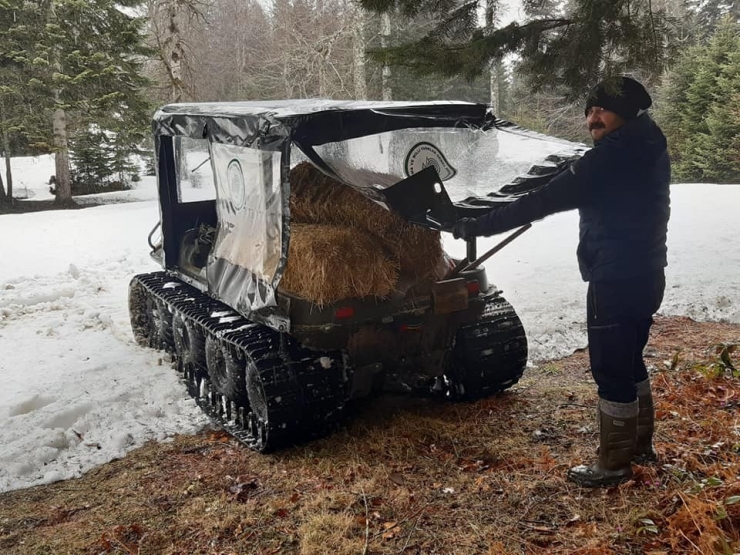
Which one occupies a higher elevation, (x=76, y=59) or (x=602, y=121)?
(x=76, y=59)

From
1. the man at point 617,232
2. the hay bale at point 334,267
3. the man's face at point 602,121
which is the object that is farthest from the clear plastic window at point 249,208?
the man's face at point 602,121

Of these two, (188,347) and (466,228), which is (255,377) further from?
(466,228)

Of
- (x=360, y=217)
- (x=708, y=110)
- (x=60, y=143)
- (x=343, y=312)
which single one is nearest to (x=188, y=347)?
(x=343, y=312)

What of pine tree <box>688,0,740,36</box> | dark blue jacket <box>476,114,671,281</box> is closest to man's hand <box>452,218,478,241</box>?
dark blue jacket <box>476,114,671,281</box>

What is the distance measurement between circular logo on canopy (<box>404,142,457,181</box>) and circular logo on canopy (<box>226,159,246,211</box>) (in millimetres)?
1182

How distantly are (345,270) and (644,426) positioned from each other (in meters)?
1.97

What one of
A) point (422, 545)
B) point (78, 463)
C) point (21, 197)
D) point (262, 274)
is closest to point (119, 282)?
point (78, 463)

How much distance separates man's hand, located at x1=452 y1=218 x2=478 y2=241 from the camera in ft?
11.9

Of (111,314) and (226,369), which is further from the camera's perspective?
(111,314)

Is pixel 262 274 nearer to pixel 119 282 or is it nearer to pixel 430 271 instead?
pixel 430 271

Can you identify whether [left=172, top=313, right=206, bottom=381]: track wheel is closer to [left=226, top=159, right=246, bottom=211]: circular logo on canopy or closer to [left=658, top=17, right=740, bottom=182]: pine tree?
[left=226, top=159, right=246, bottom=211]: circular logo on canopy

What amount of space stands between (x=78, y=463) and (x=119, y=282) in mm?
6065

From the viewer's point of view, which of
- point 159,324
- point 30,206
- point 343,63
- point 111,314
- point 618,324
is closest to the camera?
point 618,324

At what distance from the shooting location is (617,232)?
3219 millimetres
